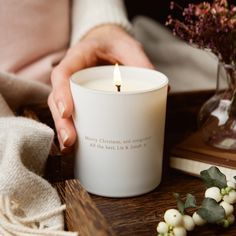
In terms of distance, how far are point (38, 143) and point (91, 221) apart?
16 cm

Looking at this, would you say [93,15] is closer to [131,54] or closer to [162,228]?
[131,54]

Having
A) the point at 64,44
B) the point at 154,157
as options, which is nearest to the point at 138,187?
the point at 154,157

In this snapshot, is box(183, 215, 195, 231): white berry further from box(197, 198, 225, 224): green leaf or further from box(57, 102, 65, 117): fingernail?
box(57, 102, 65, 117): fingernail

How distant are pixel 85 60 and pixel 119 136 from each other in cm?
21

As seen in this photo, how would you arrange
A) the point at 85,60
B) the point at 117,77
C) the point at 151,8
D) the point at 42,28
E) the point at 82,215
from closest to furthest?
1. the point at 82,215
2. the point at 117,77
3. the point at 85,60
4. the point at 42,28
5. the point at 151,8

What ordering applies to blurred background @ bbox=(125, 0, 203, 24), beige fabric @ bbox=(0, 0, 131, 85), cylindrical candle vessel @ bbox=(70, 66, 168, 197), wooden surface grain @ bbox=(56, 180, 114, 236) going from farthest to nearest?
blurred background @ bbox=(125, 0, 203, 24)
beige fabric @ bbox=(0, 0, 131, 85)
cylindrical candle vessel @ bbox=(70, 66, 168, 197)
wooden surface grain @ bbox=(56, 180, 114, 236)

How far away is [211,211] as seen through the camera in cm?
42

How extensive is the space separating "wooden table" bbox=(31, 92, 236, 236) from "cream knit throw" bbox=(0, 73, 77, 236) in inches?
0.5

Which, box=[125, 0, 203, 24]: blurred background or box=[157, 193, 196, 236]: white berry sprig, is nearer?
box=[157, 193, 196, 236]: white berry sprig

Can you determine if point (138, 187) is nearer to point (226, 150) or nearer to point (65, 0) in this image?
point (226, 150)

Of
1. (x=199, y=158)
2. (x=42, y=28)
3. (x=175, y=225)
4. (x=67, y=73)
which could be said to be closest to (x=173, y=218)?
(x=175, y=225)

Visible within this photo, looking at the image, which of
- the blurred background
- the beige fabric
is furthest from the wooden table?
the blurred background

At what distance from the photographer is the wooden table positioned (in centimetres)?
37

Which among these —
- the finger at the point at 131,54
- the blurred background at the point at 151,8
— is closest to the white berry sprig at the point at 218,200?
the finger at the point at 131,54
